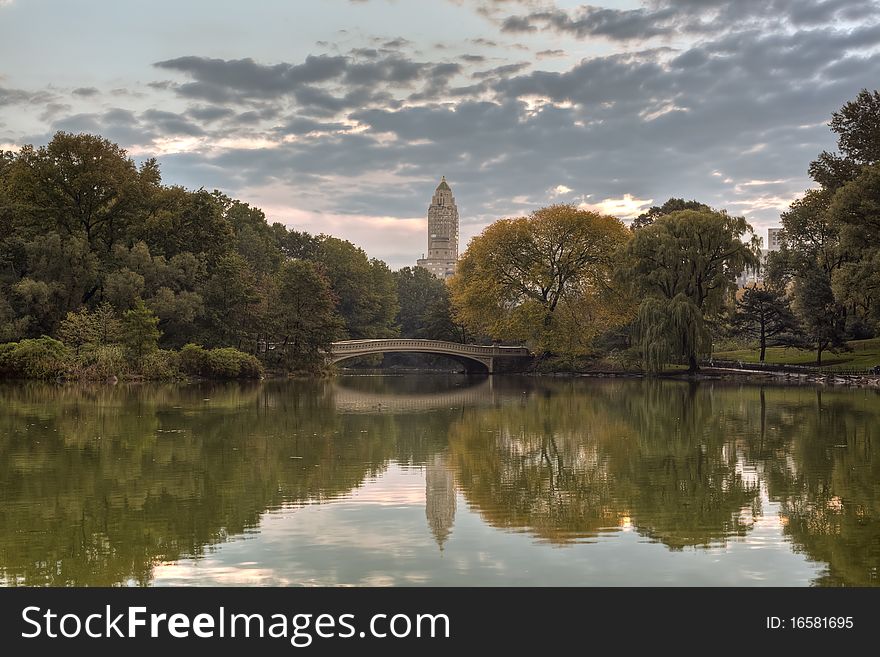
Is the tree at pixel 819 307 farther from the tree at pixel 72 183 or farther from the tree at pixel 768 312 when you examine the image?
the tree at pixel 72 183

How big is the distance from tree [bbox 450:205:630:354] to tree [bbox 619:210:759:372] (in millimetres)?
10694

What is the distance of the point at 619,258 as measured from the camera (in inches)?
2258

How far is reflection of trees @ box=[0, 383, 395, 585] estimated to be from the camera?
8.67 m

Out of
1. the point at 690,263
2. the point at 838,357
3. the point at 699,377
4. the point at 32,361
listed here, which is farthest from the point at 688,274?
the point at 32,361

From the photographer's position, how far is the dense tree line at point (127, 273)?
46.0 metres

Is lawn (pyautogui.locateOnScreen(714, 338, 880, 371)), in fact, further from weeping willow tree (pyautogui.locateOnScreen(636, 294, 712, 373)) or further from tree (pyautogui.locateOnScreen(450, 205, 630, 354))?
tree (pyautogui.locateOnScreen(450, 205, 630, 354))

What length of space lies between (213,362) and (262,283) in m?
20.0

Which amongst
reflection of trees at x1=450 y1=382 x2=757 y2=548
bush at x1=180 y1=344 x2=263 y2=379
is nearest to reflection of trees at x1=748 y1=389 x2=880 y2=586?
reflection of trees at x1=450 y1=382 x2=757 y2=548

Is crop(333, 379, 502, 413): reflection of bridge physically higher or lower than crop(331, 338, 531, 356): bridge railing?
lower

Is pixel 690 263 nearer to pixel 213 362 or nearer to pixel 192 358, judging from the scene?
pixel 213 362

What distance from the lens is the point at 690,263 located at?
5331 centimetres

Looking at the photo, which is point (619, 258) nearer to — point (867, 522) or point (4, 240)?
point (4, 240)

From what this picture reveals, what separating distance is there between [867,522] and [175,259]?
4677 centimetres

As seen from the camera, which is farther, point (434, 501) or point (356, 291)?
point (356, 291)
